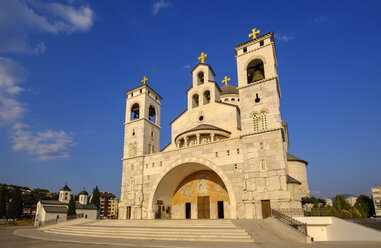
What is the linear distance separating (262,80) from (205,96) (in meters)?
9.15

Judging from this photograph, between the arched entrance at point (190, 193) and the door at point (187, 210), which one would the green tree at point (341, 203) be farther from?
the door at point (187, 210)

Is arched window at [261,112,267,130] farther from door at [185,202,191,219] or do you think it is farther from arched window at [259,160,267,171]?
door at [185,202,191,219]

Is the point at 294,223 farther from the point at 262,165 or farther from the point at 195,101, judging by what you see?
the point at 195,101

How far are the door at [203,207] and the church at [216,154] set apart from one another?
10 cm

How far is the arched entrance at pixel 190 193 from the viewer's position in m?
→ 24.6

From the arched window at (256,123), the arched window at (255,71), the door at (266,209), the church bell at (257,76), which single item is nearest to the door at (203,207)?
the door at (266,209)

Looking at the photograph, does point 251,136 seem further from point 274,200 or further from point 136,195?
point 136,195

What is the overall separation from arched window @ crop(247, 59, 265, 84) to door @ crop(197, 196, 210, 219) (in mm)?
13220

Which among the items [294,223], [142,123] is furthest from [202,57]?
[294,223]

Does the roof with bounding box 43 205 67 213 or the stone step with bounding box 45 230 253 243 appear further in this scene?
the roof with bounding box 43 205 67 213

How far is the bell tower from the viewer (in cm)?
2945

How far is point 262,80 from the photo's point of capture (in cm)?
2234

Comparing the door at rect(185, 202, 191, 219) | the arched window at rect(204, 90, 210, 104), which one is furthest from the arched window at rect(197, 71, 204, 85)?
the door at rect(185, 202, 191, 219)

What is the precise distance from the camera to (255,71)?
81.2 feet
